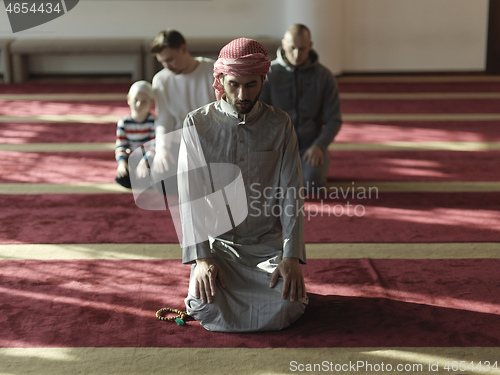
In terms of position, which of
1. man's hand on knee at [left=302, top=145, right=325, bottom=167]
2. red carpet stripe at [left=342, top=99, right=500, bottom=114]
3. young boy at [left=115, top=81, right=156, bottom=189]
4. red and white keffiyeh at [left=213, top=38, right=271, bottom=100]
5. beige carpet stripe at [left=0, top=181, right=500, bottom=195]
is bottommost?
red carpet stripe at [left=342, top=99, right=500, bottom=114]

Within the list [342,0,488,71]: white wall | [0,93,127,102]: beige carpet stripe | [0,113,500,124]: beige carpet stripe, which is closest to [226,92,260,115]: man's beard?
[0,113,500,124]: beige carpet stripe

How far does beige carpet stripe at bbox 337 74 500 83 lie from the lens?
7.63 m

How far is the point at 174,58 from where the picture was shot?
3.81 m

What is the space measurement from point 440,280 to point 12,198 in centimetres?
236

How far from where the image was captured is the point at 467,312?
98.3 inches

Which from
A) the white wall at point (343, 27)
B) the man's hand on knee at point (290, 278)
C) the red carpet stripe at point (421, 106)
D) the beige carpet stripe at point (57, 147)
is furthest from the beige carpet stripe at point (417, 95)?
the man's hand on knee at point (290, 278)

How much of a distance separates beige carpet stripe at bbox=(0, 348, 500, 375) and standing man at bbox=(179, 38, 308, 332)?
16cm

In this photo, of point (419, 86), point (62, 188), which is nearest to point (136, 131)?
point (62, 188)

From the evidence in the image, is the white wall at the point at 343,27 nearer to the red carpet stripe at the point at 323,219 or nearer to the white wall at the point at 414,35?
the white wall at the point at 414,35

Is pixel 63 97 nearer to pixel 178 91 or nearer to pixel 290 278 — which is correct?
pixel 178 91

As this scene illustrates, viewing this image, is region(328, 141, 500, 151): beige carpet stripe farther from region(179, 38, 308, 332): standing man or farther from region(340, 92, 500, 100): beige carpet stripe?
region(179, 38, 308, 332): standing man

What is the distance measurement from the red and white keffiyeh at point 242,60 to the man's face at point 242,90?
2 centimetres

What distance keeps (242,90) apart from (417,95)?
4916 mm

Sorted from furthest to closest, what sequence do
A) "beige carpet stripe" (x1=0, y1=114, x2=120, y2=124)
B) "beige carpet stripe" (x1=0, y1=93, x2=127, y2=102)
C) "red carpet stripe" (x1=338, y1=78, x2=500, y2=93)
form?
"red carpet stripe" (x1=338, y1=78, x2=500, y2=93) → "beige carpet stripe" (x1=0, y1=93, x2=127, y2=102) → "beige carpet stripe" (x1=0, y1=114, x2=120, y2=124)
